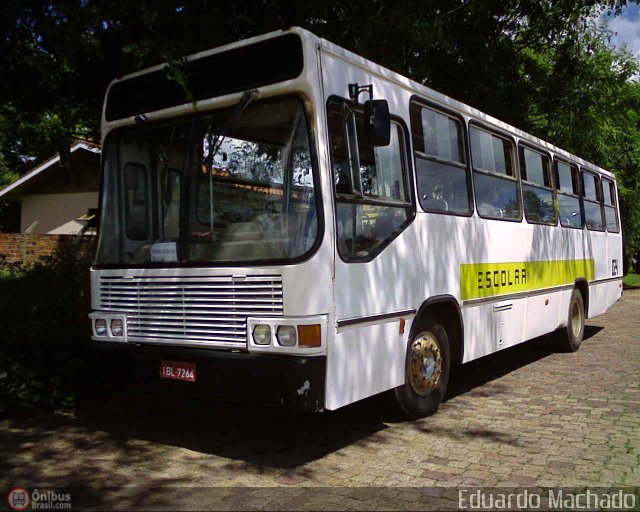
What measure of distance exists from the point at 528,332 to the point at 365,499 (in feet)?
15.0

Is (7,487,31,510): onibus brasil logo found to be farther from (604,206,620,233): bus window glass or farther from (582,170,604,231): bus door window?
(604,206,620,233): bus window glass

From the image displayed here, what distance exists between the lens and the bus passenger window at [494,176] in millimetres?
6918

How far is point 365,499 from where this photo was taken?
13.8 ft

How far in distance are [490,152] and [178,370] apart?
13.9ft

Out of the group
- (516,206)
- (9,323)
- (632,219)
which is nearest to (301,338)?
(9,323)

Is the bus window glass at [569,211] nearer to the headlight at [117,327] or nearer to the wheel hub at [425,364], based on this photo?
the wheel hub at [425,364]

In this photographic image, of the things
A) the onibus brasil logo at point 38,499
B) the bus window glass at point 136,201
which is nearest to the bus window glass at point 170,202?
the bus window glass at point 136,201

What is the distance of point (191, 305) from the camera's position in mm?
4984

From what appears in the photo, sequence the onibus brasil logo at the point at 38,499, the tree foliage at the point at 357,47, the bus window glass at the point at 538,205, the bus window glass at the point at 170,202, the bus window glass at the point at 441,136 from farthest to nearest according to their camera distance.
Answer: the bus window glass at the point at 538,205
the tree foliage at the point at 357,47
the bus window glass at the point at 441,136
the bus window glass at the point at 170,202
the onibus brasil logo at the point at 38,499

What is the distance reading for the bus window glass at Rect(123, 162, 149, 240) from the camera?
5590mm

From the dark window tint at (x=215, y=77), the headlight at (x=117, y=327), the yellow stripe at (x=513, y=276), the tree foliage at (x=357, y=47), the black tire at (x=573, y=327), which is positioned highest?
the tree foliage at (x=357, y=47)

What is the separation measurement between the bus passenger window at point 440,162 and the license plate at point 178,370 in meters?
2.43

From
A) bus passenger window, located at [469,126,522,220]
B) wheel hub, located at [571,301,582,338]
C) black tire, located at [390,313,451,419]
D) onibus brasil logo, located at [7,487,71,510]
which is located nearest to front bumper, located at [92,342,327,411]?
onibus brasil logo, located at [7,487,71,510]

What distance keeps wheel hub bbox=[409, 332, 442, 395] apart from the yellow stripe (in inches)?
27.1
